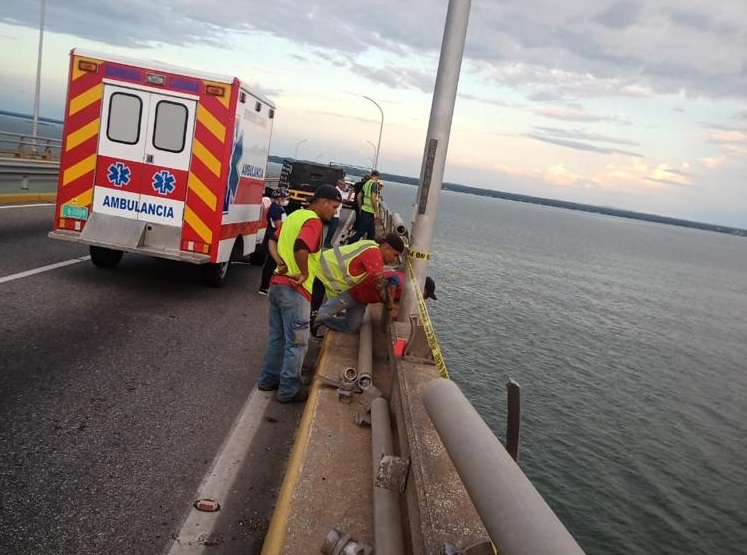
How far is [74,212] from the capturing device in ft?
29.1

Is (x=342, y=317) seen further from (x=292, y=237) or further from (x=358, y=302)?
(x=292, y=237)

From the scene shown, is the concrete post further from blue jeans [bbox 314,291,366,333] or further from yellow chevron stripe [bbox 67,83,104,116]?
yellow chevron stripe [bbox 67,83,104,116]

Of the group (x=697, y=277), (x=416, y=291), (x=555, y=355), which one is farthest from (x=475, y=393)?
(x=697, y=277)

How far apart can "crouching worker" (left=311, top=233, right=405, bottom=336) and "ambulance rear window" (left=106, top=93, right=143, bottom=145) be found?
3938 millimetres

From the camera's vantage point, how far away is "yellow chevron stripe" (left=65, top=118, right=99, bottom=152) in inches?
342

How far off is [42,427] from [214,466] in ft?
4.35

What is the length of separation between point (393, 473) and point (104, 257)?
26.5 ft

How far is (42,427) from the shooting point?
454 centimetres

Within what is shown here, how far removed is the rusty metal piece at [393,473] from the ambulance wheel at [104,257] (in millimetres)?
7928

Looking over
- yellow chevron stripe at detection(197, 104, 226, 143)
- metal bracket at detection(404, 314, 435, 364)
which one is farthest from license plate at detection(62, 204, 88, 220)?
metal bracket at detection(404, 314, 435, 364)

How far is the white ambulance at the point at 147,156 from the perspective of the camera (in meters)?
8.59

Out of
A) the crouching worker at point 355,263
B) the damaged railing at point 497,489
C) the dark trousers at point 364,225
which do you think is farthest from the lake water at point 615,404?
the damaged railing at point 497,489

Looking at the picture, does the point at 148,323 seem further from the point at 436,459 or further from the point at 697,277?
the point at 697,277

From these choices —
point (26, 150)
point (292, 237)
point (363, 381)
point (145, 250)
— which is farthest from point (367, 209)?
point (26, 150)
